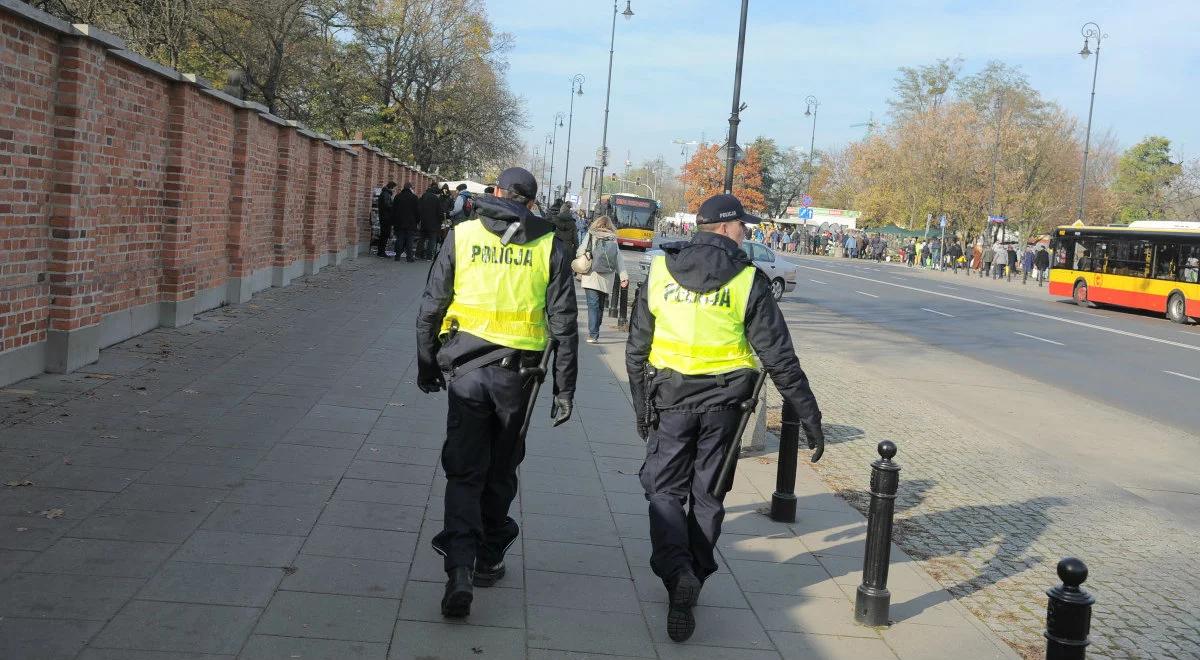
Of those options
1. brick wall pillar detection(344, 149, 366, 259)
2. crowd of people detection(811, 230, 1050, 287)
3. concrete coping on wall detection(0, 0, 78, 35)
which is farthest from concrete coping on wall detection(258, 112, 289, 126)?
crowd of people detection(811, 230, 1050, 287)

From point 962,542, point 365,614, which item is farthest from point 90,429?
point 962,542

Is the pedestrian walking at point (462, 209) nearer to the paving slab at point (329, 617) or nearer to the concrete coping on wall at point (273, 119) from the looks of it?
the concrete coping on wall at point (273, 119)

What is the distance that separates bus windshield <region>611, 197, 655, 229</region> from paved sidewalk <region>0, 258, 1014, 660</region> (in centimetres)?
4732

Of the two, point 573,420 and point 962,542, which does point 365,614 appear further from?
point 573,420

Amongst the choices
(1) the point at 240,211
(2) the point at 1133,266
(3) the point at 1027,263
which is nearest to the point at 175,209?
(1) the point at 240,211

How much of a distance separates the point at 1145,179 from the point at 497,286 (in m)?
92.8

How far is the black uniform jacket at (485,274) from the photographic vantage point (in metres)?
4.84

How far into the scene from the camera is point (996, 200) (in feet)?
229

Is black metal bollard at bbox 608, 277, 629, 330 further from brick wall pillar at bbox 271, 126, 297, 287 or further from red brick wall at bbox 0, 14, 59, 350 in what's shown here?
red brick wall at bbox 0, 14, 59, 350

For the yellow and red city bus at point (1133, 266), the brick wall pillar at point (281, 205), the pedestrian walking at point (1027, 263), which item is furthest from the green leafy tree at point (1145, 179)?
the brick wall pillar at point (281, 205)

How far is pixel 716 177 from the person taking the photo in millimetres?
107438

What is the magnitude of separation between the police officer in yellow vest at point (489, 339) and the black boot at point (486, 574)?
0.09 meters

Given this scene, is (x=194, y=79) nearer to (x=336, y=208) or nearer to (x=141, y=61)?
(x=141, y=61)

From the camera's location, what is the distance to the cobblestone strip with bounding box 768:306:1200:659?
559 centimetres
